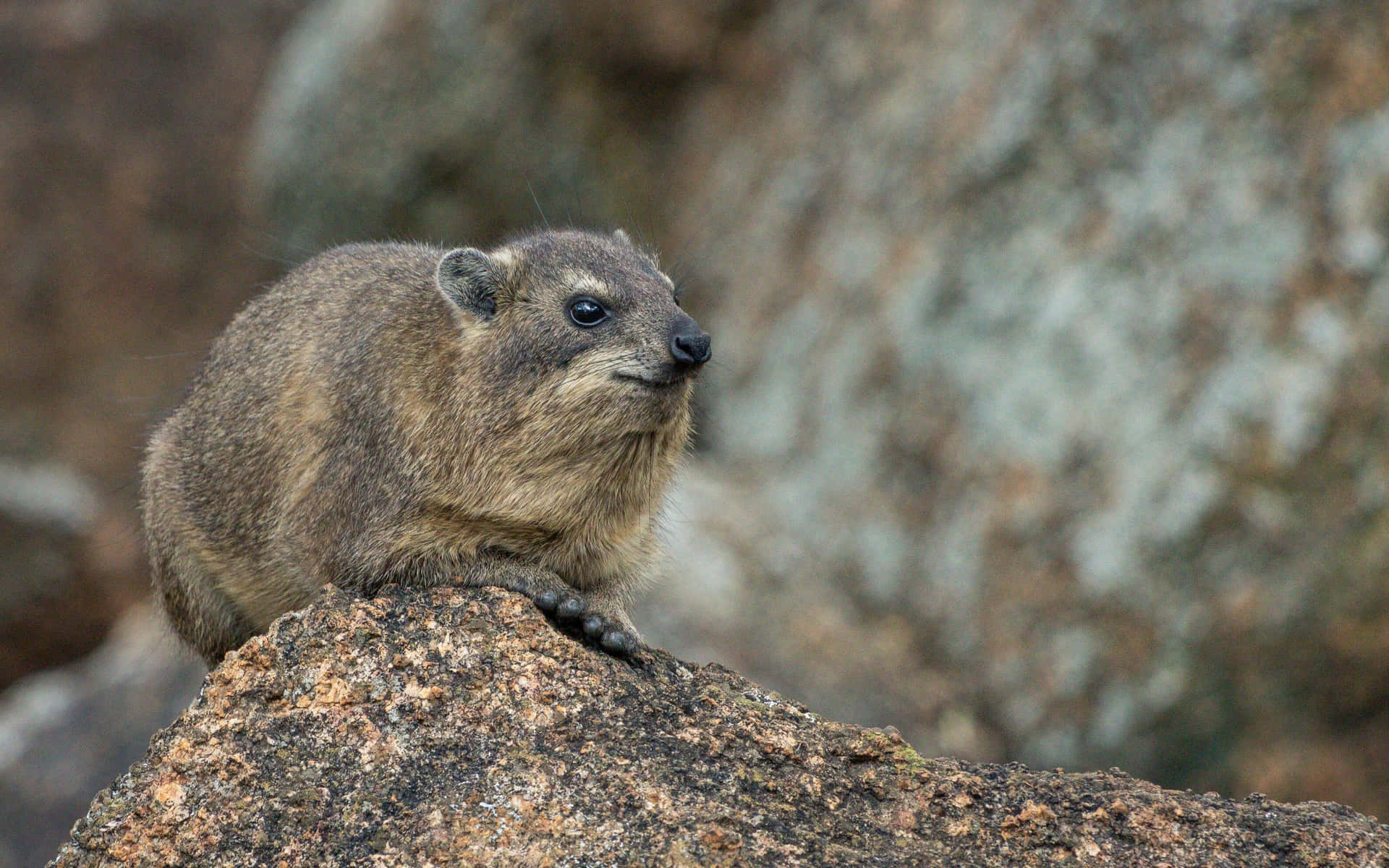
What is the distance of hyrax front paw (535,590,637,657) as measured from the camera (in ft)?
19.1

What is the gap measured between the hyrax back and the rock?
4.94 m

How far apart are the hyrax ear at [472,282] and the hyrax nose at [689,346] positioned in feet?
3.25

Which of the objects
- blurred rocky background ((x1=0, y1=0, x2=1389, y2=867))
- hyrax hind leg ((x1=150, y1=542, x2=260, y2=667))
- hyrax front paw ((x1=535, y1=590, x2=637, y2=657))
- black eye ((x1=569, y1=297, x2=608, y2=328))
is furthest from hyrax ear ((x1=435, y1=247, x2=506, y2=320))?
blurred rocky background ((x1=0, y1=0, x2=1389, y2=867))

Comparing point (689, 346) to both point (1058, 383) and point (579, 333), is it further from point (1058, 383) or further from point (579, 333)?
point (1058, 383)

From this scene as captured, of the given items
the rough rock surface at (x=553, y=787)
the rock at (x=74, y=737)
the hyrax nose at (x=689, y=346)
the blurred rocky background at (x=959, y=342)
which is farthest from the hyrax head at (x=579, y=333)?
the rock at (x=74, y=737)

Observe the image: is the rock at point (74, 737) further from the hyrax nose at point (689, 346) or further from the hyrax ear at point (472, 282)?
the hyrax nose at point (689, 346)

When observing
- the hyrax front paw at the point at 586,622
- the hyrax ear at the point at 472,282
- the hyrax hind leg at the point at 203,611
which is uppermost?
the hyrax ear at the point at 472,282

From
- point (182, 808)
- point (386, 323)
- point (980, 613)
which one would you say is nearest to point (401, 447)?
point (386, 323)

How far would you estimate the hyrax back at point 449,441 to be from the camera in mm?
6512

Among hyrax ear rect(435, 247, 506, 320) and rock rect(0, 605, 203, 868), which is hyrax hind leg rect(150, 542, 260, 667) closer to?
hyrax ear rect(435, 247, 506, 320)

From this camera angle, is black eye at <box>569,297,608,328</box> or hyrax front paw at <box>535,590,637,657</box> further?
black eye at <box>569,297,608,328</box>

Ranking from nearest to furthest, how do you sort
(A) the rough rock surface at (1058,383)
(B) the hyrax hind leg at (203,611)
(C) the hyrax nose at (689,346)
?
(C) the hyrax nose at (689,346), (B) the hyrax hind leg at (203,611), (A) the rough rock surface at (1058,383)

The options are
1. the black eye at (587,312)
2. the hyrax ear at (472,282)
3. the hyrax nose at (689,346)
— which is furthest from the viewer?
the hyrax ear at (472,282)

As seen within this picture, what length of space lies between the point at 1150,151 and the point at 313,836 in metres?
9.70
